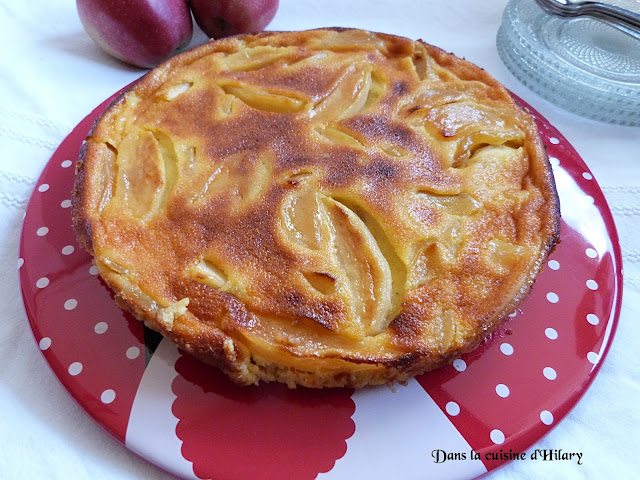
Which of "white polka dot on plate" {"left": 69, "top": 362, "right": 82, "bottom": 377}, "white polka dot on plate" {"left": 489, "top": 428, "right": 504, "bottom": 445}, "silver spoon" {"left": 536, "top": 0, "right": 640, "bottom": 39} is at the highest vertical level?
"silver spoon" {"left": 536, "top": 0, "right": 640, "bottom": 39}

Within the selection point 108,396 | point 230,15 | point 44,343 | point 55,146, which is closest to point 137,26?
point 230,15

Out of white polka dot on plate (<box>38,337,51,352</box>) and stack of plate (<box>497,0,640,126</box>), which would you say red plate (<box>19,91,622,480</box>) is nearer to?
white polka dot on plate (<box>38,337,51,352</box>)

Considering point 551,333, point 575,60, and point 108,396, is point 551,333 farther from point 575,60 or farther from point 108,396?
point 575,60

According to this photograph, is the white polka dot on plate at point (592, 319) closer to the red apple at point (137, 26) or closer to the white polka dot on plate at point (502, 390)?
the white polka dot on plate at point (502, 390)

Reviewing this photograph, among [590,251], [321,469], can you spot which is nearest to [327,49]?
[590,251]

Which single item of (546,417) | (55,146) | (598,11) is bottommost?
(546,417)

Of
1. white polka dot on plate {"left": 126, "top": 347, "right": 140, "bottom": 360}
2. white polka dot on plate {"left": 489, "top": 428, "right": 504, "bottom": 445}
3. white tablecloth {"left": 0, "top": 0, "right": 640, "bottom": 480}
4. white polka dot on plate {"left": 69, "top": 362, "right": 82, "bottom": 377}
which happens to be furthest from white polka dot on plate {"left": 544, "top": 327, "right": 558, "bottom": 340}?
white polka dot on plate {"left": 69, "top": 362, "right": 82, "bottom": 377}
